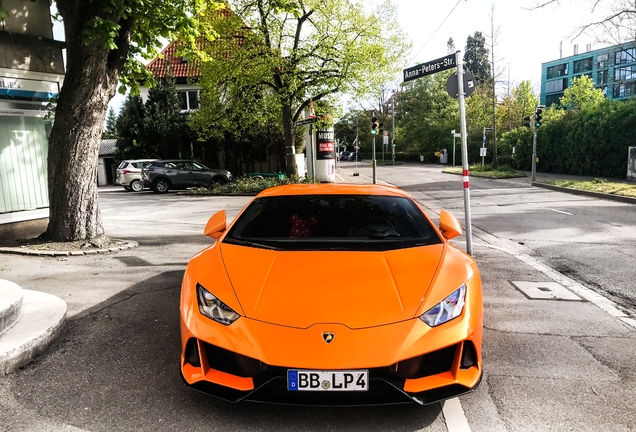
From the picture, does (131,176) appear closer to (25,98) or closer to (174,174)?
(174,174)

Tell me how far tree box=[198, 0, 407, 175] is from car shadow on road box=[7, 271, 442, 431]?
17.8m

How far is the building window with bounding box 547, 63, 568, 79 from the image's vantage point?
283 ft

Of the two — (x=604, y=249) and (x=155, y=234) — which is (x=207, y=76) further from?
(x=604, y=249)

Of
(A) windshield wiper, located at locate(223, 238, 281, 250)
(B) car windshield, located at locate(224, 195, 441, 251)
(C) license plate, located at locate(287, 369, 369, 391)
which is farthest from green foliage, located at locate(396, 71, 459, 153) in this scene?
(C) license plate, located at locate(287, 369, 369, 391)

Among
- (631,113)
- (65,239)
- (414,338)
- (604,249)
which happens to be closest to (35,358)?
(414,338)

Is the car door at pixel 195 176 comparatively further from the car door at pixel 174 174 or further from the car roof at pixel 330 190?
the car roof at pixel 330 190

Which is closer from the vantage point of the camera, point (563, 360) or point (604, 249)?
point (563, 360)

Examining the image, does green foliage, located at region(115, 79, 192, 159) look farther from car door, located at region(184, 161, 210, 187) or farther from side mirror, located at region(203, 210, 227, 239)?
side mirror, located at region(203, 210, 227, 239)

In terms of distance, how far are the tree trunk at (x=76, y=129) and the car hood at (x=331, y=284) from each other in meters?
5.59

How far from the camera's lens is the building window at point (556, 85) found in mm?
86606

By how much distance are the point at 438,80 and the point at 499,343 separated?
7001 centimetres

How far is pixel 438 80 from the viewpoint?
2714 inches

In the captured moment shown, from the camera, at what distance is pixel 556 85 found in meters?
88.5

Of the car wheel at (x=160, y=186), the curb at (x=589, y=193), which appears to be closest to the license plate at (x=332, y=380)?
the curb at (x=589, y=193)
